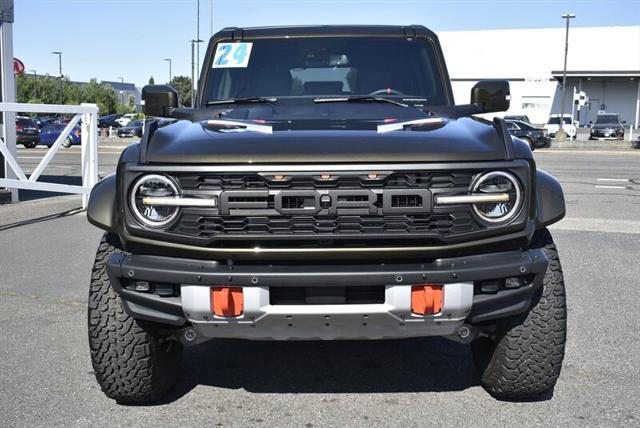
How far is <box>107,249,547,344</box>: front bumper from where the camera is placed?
2775 mm

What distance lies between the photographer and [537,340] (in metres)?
3.14

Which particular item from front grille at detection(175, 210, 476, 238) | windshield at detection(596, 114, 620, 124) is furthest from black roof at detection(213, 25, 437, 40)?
windshield at detection(596, 114, 620, 124)

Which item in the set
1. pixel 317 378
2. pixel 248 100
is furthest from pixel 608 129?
pixel 317 378

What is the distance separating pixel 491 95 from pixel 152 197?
2.42 meters

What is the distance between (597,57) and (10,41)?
54.5 m

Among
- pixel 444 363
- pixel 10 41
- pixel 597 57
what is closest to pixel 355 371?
pixel 444 363

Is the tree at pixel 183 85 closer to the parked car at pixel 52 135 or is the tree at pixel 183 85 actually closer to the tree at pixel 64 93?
the tree at pixel 64 93

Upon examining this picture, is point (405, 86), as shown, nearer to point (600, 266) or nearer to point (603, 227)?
point (600, 266)

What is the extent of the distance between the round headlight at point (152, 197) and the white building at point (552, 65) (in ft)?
181

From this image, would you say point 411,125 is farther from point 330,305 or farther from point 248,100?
point 248,100

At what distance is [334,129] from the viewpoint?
10.6 ft

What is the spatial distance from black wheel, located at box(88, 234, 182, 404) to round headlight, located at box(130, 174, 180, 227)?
0.37 metres

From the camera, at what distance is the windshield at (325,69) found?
4.45 metres

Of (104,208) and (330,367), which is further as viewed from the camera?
(330,367)
